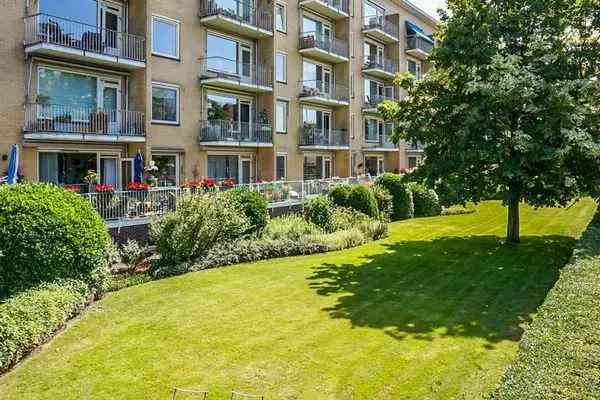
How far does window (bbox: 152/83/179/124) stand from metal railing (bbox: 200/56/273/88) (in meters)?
2.00

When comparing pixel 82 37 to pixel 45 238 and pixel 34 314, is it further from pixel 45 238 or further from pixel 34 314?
pixel 34 314

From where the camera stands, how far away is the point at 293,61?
1198 inches

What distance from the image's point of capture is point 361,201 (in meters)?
21.0

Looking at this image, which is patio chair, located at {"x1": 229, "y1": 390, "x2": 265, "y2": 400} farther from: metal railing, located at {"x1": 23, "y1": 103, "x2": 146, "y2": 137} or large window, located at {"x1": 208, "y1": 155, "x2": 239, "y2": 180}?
large window, located at {"x1": 208, "y1": 155, "x2": 239, "y2": 180}

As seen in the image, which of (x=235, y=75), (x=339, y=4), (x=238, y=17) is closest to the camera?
(x=238, y=17)

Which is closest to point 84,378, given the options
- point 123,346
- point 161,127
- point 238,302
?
point 123,346

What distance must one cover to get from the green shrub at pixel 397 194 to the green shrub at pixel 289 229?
736cm

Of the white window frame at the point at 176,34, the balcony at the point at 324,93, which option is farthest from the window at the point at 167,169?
the balcony at the point at 324,93

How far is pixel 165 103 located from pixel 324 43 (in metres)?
13.5

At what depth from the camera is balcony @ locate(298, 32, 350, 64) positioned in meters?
30.8

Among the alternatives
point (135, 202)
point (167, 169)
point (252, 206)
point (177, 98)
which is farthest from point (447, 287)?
point (177, 98)

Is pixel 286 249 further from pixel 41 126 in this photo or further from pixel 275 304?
pixel 41 126

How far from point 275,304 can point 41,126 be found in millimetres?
12822

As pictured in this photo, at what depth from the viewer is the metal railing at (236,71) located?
24.7m
